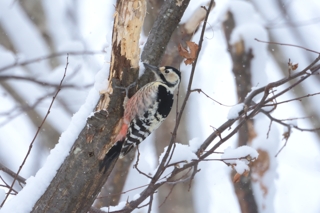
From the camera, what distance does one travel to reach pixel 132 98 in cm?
253

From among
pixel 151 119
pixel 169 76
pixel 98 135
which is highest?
pixel 169 76

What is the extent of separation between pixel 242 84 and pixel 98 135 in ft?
11.0

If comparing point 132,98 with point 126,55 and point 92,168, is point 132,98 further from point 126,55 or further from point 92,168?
point 92,168

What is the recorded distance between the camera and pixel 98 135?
2.29 metres

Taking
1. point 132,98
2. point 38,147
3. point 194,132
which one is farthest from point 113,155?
point 38,147

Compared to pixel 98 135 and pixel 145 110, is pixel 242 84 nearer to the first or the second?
pixel 145 110

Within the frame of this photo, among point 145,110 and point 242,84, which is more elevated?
point 242,84

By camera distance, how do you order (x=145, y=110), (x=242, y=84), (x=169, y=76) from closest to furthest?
(x=145, y=110) < (x=169, y=76) < (x=242, y=84)

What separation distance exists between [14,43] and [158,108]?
157 inches

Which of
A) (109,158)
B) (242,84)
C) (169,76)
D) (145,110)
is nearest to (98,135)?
(109,158)

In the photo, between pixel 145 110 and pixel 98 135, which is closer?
pixel 98 135

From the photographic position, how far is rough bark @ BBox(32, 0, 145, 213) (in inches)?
86.1

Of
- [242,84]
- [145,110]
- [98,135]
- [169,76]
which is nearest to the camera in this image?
[98,135]

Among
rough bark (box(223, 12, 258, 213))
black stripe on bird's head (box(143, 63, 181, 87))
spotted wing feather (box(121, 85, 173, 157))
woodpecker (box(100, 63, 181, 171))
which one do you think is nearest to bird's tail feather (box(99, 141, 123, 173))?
woodpecker (box(100, 63, 181, 171))
